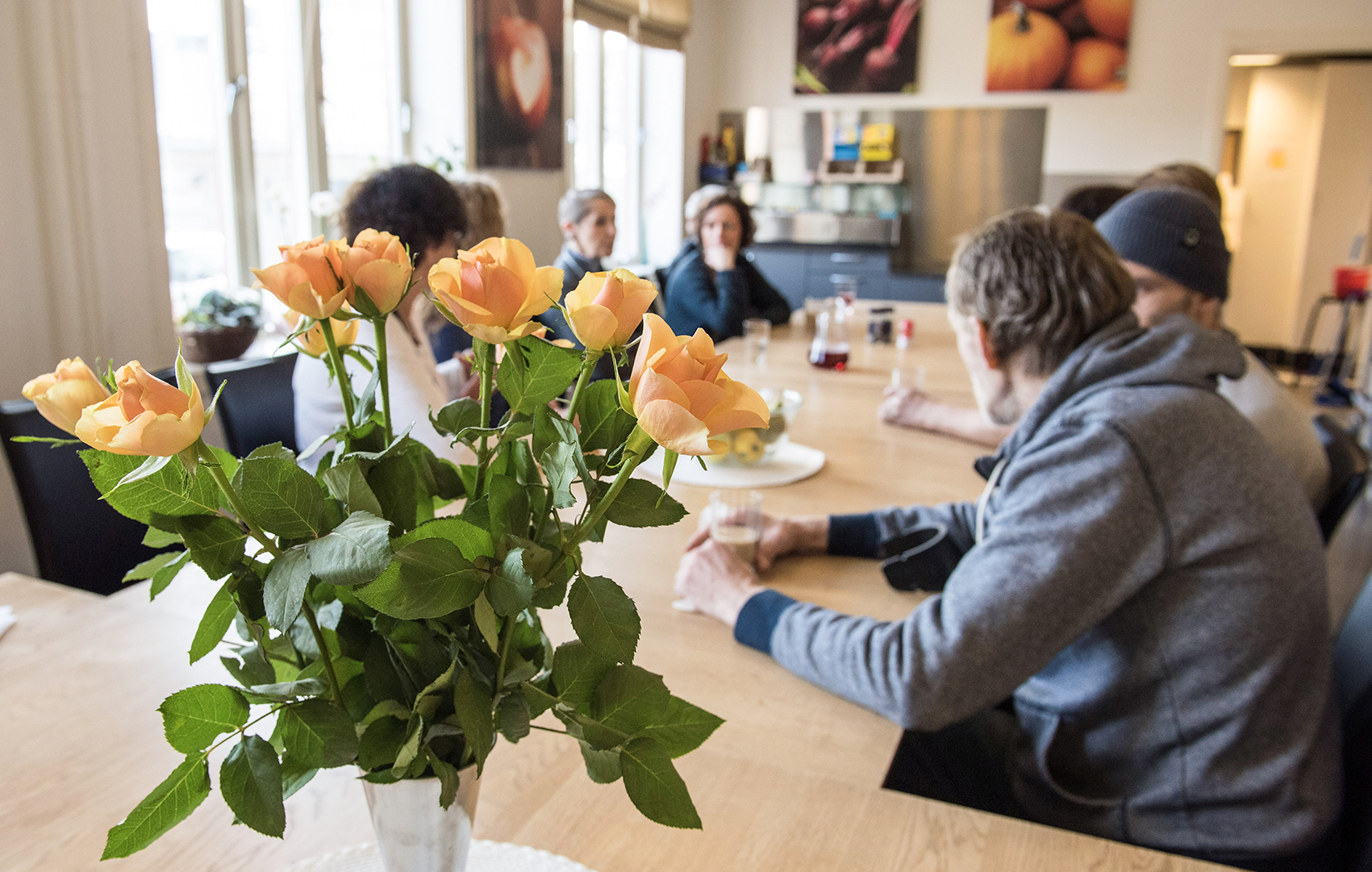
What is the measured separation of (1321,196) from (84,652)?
27.7 ft

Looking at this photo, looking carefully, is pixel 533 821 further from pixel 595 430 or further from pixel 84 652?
pixel 84 652

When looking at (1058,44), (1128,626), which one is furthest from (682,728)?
(1058,44)

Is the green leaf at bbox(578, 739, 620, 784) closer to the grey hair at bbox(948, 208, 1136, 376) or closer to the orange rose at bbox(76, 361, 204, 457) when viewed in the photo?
the orange rose at bbox(76, 361, 204, 457)

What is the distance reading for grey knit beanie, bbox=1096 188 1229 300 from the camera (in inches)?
80.0

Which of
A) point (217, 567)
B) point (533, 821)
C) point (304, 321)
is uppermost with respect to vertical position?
point (304, 321)

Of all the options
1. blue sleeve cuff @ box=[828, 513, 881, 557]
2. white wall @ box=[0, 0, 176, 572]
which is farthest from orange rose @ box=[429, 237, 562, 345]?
white wall @ box=[0, 0, 176, 572]

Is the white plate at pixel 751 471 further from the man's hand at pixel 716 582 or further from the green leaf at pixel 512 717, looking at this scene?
the green leaf at pixel 512 717

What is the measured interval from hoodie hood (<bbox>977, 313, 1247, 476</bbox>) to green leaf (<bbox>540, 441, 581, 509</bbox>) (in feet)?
3.08

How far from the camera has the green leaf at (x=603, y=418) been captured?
0.48m

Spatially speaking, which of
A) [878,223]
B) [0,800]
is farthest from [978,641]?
[878,223]

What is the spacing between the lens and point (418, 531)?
18.3 inches

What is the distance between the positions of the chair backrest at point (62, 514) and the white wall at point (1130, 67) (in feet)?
18.2

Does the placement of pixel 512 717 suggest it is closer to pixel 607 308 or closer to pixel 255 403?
pixel 607 308

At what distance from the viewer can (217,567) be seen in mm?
471
